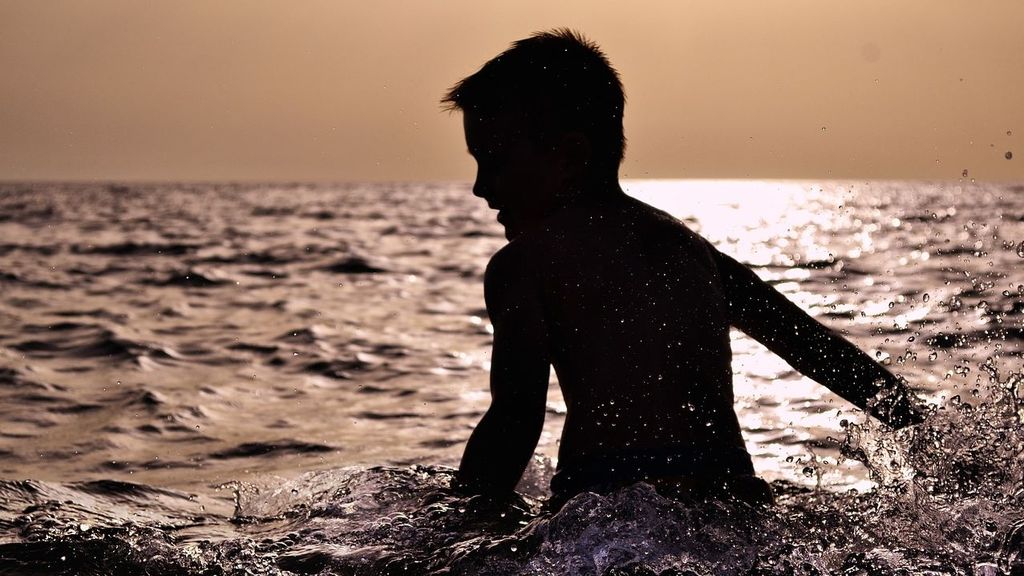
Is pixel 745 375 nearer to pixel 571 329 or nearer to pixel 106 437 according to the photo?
pixel 106 437

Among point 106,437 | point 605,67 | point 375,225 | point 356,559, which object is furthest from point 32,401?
point 375,225

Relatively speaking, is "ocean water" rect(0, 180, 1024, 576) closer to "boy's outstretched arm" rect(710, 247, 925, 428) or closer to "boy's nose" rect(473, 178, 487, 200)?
"boy's outstretched arm" rect(710, 247, 925, 428)

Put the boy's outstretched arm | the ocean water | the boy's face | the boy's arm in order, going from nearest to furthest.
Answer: the ocean water, the boy's arm, the boy's face, the boy's outstretched arm

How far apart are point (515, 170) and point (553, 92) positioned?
22 cm

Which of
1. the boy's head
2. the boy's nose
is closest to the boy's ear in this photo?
the boy's head

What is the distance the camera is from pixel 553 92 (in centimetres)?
271

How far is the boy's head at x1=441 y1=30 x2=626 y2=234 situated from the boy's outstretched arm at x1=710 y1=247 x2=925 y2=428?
0.47m

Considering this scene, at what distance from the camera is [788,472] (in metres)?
4.41

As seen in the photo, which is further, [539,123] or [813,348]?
[813,348]

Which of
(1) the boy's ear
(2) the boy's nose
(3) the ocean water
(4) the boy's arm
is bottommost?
(3) the ocean water

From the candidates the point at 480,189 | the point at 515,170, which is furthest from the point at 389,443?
the point at 515,170

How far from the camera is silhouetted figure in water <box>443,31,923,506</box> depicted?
2.45 m

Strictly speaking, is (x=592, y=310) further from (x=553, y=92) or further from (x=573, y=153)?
(x=553, y=92)

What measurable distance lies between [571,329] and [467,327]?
21.9ft
